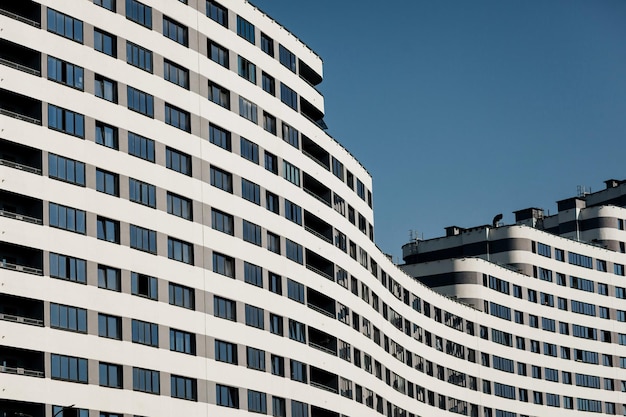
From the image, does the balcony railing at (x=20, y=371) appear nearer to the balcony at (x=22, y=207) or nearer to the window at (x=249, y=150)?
the balcony at (x=22, y=207)

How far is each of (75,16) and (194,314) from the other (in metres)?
20.6

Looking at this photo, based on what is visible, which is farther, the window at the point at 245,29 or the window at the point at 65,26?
the window at the point at 245,29

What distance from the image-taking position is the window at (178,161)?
8644cm

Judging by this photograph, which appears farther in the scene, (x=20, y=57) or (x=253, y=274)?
(x=253, y=274)

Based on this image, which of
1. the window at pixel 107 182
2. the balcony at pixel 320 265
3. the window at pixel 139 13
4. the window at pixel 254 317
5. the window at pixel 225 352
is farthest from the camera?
the balcony at pixel 320 265

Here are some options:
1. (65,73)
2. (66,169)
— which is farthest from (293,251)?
(65,73)

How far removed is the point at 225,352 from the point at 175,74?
1903cm

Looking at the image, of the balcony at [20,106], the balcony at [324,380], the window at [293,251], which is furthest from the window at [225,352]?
the balcony at [20,106]

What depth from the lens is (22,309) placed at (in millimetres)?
75688

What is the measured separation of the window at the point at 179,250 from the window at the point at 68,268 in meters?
7.91

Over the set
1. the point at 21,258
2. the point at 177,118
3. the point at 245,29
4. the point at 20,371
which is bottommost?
the point at 20,371

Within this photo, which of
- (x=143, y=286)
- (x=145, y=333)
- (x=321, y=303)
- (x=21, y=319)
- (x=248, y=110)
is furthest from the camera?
(x=321, y=303)

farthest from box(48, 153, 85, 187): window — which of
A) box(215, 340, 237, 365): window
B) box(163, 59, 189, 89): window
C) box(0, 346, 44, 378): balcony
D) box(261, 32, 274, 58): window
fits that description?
box(261, 32, 274, 58): window

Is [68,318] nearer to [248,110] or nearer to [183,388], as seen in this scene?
[183,388]
